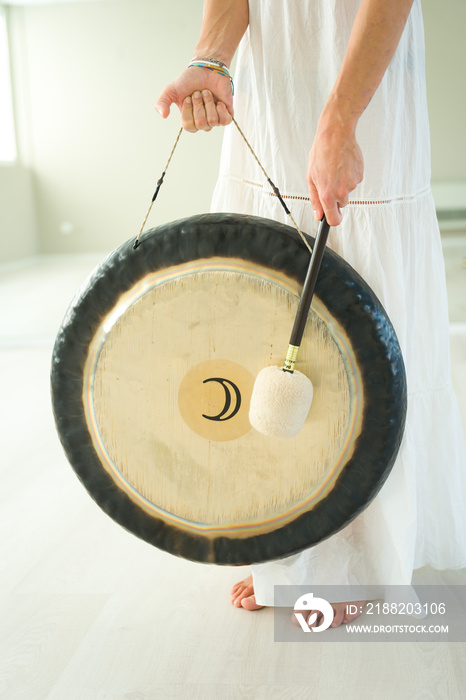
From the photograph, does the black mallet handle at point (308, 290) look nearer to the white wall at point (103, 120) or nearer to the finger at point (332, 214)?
the finger at point (332, 214)

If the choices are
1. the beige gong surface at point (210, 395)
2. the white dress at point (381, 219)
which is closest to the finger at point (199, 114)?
the white dress at point (381, 219)

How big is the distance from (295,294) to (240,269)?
76 mm

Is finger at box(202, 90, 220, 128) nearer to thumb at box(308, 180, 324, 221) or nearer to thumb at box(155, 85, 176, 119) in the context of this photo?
thumb at box(155, 85, 176, 119)

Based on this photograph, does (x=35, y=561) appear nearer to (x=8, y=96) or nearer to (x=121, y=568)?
(x=121, y=568)

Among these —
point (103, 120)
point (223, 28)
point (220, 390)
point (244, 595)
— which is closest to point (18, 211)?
point (103, 120)

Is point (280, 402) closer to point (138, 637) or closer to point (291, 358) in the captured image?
point (291, 358)

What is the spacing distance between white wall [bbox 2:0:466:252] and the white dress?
1535 millimetres

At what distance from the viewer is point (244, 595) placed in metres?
1.26

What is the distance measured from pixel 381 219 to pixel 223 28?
0.36 metres

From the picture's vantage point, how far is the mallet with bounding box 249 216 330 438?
87 centimetres

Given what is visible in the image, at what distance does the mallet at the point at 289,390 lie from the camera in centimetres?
87

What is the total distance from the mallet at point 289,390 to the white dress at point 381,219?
216 mm

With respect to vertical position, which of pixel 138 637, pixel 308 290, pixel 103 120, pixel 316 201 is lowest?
pixel 138 637

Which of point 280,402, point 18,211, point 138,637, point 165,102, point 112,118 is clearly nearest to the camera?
point 280,402
